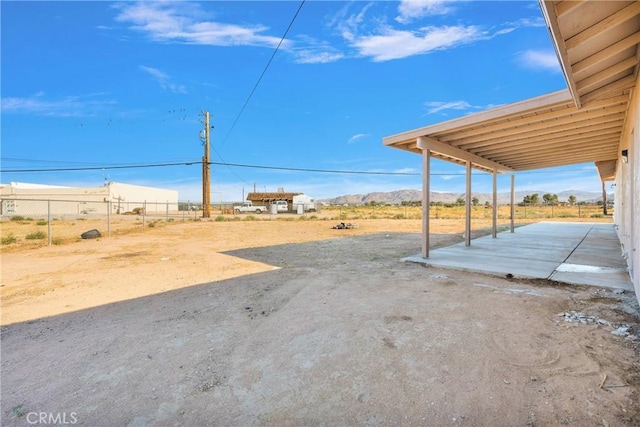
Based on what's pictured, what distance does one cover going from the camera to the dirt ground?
180 centimetres

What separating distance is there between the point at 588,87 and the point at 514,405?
14.6ft

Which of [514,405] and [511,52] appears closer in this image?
[514,405]

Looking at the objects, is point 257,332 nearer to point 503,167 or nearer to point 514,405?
point 514,405

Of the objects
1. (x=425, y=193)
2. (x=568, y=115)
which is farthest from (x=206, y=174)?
(x=568, y=115)

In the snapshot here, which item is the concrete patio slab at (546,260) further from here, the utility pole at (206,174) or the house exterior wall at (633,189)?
the utility pole at (206,174)

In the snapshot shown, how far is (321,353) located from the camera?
2504 mm

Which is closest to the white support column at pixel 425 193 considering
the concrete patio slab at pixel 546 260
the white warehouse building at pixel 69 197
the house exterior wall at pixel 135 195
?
the concrete patio slab at pixel 546 260

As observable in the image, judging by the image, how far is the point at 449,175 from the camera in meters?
24.3

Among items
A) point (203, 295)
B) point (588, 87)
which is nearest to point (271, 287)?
point (203, 295)

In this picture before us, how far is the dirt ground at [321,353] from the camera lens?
1.80 m

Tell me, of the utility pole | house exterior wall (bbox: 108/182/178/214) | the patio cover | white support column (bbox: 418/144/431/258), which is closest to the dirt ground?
white support column (bbox: 418/144/431/258)

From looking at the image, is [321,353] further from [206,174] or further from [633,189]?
[206,174]

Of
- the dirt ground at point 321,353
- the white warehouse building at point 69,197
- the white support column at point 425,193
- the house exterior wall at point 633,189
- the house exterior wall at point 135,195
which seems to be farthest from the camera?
the house exterior wall at point 135,195

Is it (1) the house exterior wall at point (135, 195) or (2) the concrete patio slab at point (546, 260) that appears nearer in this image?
(2) the concrete patio slab at point (546, 260)
